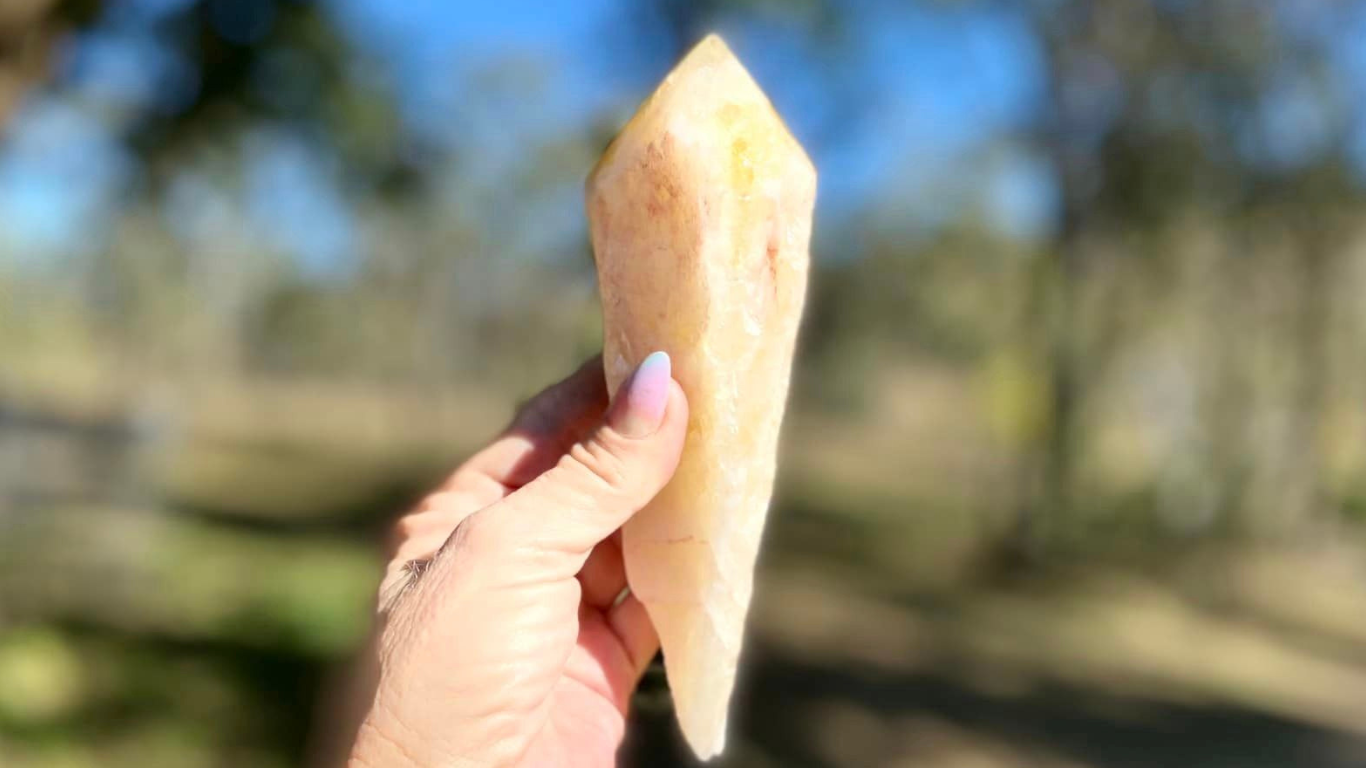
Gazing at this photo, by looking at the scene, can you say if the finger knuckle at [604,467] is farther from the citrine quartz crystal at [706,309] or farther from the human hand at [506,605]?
the citrine quartz crystal at [706,309]

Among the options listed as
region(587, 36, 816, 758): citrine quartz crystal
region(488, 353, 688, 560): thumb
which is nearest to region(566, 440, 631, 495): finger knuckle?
region(488, 353, 688, 560): thumb

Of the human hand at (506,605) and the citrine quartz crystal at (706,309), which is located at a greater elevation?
the citrine quartz crystal at (706,309)

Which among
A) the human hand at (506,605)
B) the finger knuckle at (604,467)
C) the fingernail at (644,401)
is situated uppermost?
the fingernail at (644,401)

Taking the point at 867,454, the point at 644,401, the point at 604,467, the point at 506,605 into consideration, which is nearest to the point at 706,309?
the point at 644,401

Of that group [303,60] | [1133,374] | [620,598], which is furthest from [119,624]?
[1133,374]

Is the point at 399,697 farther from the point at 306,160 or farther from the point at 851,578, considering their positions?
the point at 851,578

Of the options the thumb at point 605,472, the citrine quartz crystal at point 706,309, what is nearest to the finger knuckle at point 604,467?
the thumb at point 605,472

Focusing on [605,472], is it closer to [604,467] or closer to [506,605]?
[604,467]
